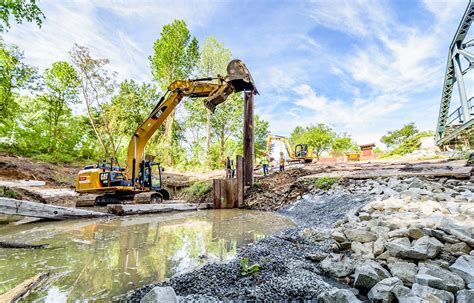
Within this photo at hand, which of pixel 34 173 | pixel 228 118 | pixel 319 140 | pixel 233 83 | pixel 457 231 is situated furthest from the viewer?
pixel 319 140

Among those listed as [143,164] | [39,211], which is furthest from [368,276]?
[143,164]

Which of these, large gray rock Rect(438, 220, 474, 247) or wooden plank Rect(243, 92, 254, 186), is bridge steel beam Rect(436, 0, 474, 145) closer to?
wooden plank Rect(243, 92, 254, 186)

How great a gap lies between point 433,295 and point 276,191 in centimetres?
683

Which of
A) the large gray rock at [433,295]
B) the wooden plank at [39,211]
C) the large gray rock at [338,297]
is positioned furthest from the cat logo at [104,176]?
the large gray rock at [433,295]

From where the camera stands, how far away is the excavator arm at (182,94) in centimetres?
822

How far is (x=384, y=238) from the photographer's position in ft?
9.12

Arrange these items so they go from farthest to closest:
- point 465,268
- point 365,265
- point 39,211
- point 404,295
Result: point 39,211
point 365,265
point 465,268
point 404,295

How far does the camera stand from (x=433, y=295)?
1713 mm

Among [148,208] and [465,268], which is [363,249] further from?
[148,208]

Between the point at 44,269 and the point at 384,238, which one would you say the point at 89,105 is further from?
the point at 384,238

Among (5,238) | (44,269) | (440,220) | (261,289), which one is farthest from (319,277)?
(5,238)

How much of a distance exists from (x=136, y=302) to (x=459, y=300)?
7.66 feet

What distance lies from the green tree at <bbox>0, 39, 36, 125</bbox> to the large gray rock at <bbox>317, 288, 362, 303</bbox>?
15753mm

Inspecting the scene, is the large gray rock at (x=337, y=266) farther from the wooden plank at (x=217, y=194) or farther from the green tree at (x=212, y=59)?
the green tree at (x=212, y=59)
